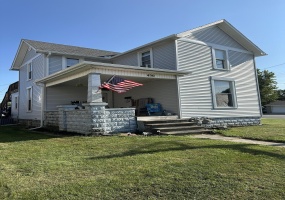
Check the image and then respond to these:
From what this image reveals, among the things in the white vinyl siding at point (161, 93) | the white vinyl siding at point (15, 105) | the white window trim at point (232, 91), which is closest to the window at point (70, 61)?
the white vinyl siding at point (161, 93)

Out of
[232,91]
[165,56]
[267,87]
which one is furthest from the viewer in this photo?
[267,87]

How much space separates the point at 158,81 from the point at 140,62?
203 cm

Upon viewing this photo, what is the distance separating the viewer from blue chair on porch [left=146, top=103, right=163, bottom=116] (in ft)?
40.9

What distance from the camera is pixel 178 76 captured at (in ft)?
40.7

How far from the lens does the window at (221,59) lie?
14.7 m

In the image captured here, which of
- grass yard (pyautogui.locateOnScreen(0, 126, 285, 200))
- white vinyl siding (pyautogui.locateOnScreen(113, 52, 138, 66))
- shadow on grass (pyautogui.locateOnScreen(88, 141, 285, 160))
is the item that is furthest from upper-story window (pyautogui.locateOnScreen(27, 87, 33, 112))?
shadow on grass (pyautogui.locateOnScreen(88, 141, 285, 160))

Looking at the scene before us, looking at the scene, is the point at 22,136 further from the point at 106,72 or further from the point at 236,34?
the point at 236,34

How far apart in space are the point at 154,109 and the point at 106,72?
3.87 meters

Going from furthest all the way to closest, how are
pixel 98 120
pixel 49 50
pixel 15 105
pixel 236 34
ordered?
1. pixel 15 105
2. pixel 236 34
3. pixel 49 50
4. pixel 98 120

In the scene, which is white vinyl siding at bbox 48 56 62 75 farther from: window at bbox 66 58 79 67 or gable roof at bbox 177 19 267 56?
gable roof at bbox 177 19 267 56

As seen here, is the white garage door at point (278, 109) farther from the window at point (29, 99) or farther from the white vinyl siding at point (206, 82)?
the window at point (29, 99)

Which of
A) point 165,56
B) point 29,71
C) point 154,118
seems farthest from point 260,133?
point 29,71

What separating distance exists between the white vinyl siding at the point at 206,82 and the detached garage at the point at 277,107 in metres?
48.2

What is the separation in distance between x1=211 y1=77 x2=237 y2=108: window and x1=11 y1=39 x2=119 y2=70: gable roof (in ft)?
26.3
